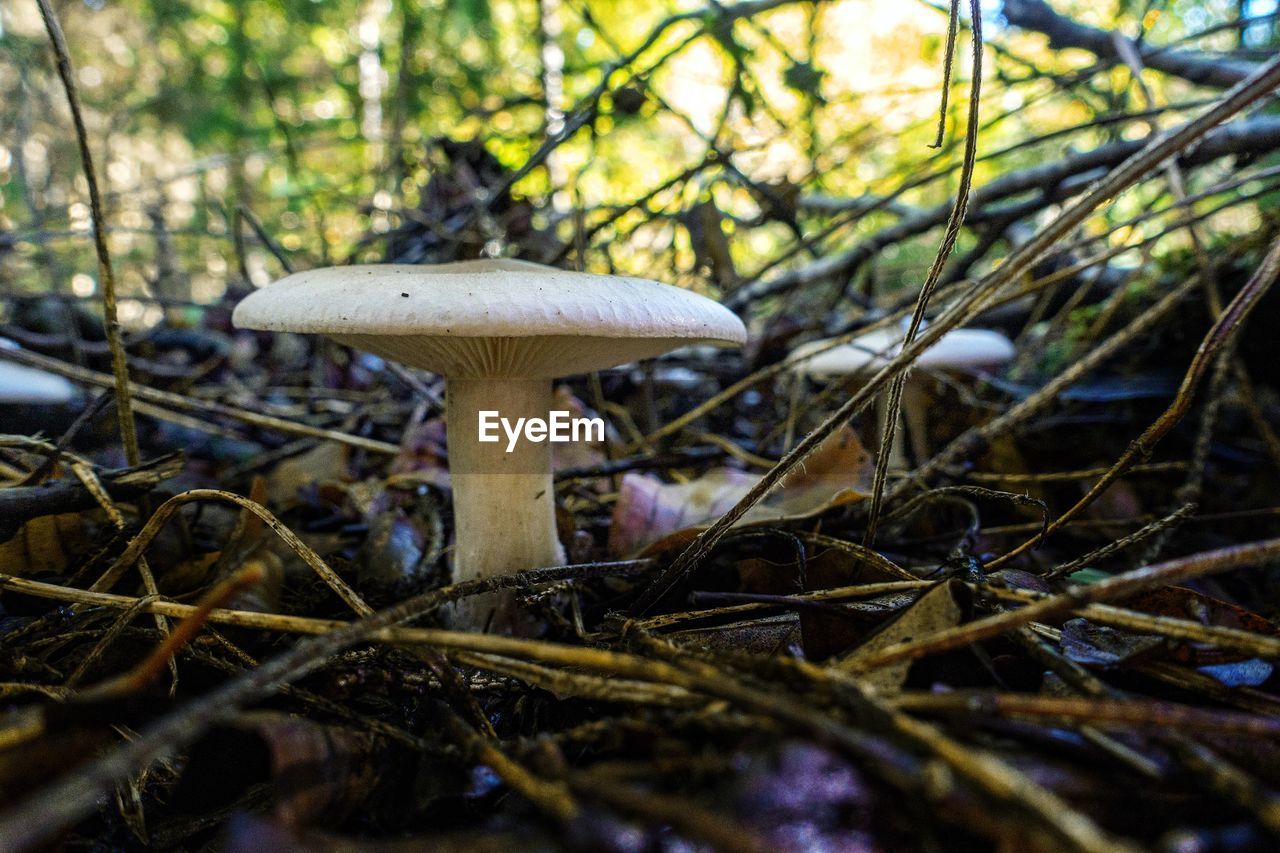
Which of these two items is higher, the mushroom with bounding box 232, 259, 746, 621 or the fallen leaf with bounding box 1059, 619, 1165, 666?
the mushroom with bounding box 232, 259, 746, 621

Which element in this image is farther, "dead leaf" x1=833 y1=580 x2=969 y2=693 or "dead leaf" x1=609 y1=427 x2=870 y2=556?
"dead leaf" x1=609 y1=427 x2=870 y2=556

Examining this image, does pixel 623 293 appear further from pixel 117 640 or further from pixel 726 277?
pixel 726 277

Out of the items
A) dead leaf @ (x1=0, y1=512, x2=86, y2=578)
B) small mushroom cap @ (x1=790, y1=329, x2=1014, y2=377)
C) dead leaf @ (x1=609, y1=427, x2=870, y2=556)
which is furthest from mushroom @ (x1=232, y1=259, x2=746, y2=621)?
small mushroom cap @ (x1=790, y1=329, x2=1014, y2=377)

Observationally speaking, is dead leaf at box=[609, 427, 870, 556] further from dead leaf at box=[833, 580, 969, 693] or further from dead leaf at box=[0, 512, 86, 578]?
dead leaf at box=[0, 512, 86, 578]

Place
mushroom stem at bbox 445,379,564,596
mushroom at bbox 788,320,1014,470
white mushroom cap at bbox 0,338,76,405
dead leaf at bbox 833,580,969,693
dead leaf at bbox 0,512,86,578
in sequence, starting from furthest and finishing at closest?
mushroom at bbox 788,320,1014,470 → white mushroom cap at bbox 0,338,76,405 → mushroom stem at bbox 445,379,564,596 → dead leaf at bbox 0,512,86,578 → dead leaf at bbox 833,580,969,693

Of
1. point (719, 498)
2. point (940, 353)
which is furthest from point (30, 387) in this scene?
point (940, 353)

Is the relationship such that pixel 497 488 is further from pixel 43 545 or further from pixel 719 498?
pixel 43 545

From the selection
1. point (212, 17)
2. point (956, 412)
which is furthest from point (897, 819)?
point (212, 17)
